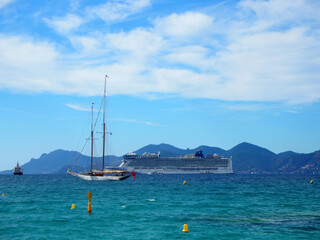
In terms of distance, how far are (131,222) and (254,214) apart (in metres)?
11.6

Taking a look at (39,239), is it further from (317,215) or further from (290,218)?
(317,215)

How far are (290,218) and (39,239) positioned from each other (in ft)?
65.7

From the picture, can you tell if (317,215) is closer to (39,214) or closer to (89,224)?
(89,224)

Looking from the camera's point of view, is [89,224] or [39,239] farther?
[89,224]

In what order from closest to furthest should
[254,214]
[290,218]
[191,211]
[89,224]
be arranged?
1. [89,224]
2. [290,218]
3. [254,214]
4. [191,211]

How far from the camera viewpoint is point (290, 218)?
30.5m

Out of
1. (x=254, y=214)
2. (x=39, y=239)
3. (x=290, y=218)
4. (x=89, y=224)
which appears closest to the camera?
(x=39, y=239)

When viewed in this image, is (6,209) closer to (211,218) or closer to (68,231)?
(68,231)

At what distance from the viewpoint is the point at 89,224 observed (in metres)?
27.6

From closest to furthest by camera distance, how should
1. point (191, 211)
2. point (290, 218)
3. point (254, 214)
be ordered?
point (290, 218) < point (254, 214) < point (191, 211)

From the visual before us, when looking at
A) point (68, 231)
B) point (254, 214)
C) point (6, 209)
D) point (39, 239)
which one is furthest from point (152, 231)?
point (6, 209)

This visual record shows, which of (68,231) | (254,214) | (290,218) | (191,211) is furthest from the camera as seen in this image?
(191,211)

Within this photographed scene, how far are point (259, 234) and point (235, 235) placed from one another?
1687mm

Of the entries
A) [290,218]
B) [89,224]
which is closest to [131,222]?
[89,224]
